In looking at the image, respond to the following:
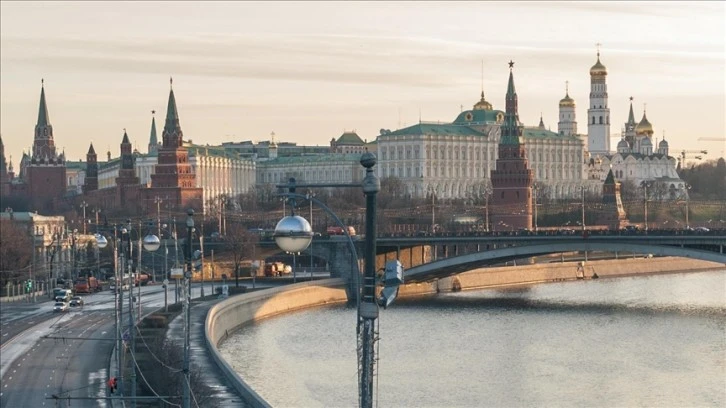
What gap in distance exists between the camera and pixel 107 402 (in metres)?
34.8

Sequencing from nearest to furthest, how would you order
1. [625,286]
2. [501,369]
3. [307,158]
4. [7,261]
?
[501,369] < [7,261] < [625,286] < [307,158]

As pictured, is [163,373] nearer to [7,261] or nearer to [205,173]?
[7,261]

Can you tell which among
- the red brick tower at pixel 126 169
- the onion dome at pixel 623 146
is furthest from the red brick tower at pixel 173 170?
the onion dome at pixel 623 146

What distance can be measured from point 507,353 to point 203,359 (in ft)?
36.8

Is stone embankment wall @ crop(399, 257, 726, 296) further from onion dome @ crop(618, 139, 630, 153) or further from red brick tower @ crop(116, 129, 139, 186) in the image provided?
onion dome @ crop(618, 139, 630, 153)

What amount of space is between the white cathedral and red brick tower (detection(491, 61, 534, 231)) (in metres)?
52.4

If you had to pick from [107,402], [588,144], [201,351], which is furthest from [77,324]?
[588,144]

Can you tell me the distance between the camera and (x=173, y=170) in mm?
126250

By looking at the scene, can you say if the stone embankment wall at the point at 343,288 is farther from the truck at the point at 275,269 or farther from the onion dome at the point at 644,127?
the onion dome at the point at 644,127

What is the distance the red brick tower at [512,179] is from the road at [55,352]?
46992 millimetres

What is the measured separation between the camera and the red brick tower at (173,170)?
12506cm

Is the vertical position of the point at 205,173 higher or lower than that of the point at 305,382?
higher

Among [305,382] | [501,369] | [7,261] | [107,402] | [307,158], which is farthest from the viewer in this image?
[307,158]

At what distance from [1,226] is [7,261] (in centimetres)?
Answer: 711
